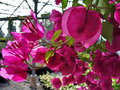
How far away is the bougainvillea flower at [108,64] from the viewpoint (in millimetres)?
412

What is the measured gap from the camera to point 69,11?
26 centimetres

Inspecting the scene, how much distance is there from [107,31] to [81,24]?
7 cm

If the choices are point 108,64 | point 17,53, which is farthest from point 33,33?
point 108,64

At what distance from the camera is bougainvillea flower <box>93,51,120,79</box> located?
0.41 meters

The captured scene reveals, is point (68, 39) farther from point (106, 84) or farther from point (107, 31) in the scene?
point (106, 84)

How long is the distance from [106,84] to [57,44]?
0.62ft

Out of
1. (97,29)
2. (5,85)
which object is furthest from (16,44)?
(5,85)

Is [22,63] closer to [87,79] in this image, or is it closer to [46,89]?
[87,79]

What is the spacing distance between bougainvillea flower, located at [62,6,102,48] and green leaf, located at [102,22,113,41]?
58 millimetres

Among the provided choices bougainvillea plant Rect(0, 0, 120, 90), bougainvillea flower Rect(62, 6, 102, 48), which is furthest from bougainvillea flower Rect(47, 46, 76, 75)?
bougainvillea flower Rect(62, 6, 102, 48)

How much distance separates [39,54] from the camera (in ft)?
1.26

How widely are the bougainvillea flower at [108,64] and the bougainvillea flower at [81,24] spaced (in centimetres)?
16

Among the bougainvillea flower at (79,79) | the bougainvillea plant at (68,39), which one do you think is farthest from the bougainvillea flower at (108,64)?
the bougainvillea flower at (79,79)

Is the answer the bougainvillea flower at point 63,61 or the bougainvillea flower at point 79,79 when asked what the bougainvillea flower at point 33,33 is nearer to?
the bougainvillea flower at point 63,61
